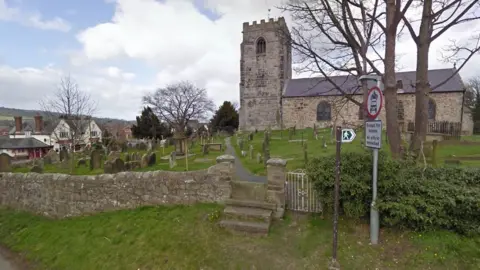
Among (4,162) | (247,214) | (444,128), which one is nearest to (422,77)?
(247,214)

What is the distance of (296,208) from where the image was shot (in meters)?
6.28

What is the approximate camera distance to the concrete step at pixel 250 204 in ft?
20.0

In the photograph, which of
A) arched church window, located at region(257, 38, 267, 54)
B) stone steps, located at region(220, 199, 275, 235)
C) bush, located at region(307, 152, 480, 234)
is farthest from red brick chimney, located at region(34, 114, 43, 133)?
bush, located at region(307, 152, 480, 234)

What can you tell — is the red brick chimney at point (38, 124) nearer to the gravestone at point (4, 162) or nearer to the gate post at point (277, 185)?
the gravestone at point (4, 162)

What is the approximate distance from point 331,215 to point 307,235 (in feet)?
2.53

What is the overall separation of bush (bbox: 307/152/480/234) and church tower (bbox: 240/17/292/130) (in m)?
27.5

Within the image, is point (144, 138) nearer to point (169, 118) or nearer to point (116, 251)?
point (169, 118)

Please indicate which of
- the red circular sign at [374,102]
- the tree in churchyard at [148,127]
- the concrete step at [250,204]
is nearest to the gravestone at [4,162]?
the concrete step at [250,204]

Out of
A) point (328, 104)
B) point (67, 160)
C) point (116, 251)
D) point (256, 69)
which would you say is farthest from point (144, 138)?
point (116, 251)

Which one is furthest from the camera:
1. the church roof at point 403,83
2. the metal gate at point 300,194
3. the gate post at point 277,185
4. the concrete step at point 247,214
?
the church roof at point 403,83

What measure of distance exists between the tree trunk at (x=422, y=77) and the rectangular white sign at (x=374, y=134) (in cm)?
378

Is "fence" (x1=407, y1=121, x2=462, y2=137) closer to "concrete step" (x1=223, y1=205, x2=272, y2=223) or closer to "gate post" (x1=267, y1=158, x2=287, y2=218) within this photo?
"gate post" (x1=267, y1=158, x2=287, y2=218)

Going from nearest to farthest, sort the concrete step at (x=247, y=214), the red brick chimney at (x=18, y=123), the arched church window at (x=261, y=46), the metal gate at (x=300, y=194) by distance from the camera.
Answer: the concrete step at (x=247, y=214), the metal gate at (x=300, y=194), the arched church window at (x=261, y=46), the red brick chimney at (x=18, y=123)

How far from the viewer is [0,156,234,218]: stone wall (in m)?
Result: 6.98
